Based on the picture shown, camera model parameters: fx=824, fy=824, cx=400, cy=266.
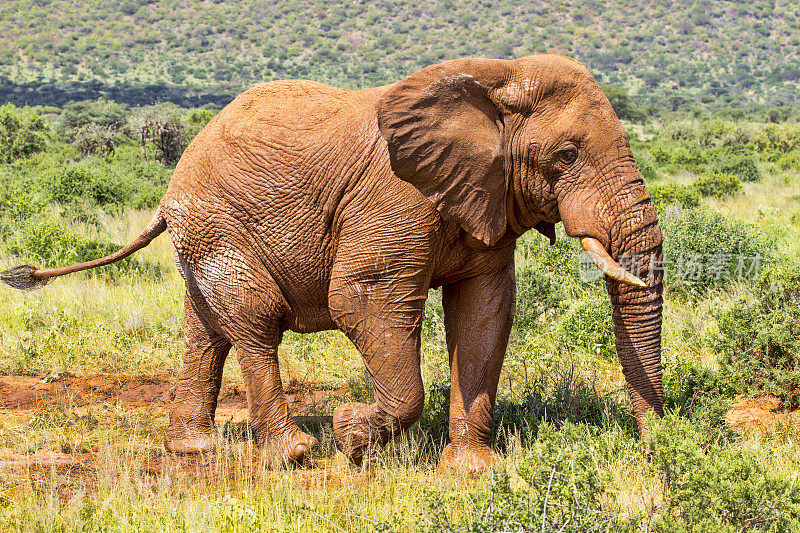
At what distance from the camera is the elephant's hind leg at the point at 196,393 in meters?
6.21

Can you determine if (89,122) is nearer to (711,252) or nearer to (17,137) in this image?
(17,137)

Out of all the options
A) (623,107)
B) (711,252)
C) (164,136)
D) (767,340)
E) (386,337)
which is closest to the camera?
(386,337)

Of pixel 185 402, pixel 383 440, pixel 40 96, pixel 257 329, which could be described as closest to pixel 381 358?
pixel 383 440

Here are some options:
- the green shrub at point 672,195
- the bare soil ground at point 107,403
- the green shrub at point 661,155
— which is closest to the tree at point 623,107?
the green shrub at point 661,155

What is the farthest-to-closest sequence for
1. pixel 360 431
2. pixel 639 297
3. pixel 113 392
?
1. pixel 113 392
2. pixel 360 431
3. pixel 639 297

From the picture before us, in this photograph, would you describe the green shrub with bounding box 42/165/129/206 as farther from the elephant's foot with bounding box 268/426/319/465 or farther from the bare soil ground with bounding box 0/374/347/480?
the elephant's foot with bounding box 268/426/319/465

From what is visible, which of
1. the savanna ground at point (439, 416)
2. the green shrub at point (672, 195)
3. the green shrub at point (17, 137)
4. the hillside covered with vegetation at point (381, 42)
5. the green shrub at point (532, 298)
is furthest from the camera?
the hillside covered with vegetation at point (381, 42)

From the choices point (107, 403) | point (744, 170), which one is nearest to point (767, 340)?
point (107, 403)

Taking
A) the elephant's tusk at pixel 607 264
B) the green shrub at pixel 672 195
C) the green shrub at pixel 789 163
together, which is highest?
the elephant's tusk at pixel 607 264

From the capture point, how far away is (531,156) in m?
4.81

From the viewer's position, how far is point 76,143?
27312mm

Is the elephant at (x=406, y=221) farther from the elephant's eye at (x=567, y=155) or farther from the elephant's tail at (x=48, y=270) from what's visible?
the elephant's tail at (x=48, y=270)

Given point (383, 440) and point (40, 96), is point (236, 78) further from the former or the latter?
point (383, 440)

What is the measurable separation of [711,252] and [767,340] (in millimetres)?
3103
